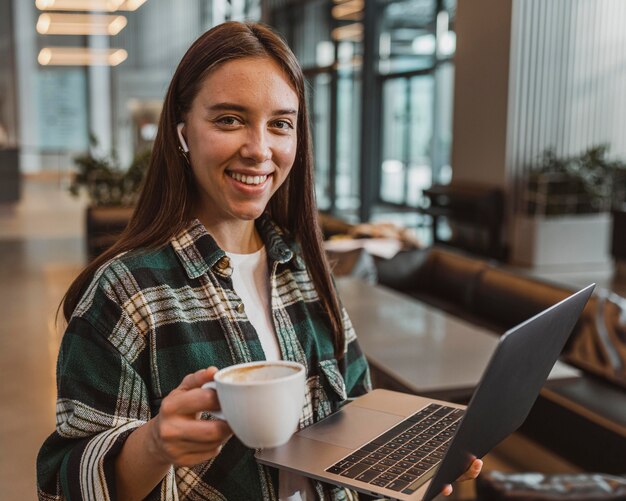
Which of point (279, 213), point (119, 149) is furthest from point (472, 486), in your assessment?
point (119, 149)

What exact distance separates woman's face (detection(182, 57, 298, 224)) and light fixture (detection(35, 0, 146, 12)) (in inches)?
392

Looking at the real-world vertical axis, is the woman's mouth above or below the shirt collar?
above

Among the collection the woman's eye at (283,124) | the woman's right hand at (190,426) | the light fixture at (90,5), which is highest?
the light fixture at (90,5)

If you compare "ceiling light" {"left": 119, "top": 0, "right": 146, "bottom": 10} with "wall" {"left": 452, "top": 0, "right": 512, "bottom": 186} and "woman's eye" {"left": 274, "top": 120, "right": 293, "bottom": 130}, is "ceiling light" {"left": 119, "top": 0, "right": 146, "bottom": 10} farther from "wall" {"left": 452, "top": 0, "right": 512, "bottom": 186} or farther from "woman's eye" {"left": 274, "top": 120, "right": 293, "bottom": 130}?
"woman's eye" {"left": 274, "top": 120, "right": 293, "bottom": 130}

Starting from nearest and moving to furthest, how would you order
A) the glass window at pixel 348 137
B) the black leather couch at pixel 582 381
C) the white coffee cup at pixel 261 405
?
the white coffee cup at pixel 261 405 → the black leather couch at pixel 582 381 → the glass window at pixel 348 137

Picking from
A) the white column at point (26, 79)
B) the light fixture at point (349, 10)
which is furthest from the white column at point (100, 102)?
the light fixture at point (349, 10)

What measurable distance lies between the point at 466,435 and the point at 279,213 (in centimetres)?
61

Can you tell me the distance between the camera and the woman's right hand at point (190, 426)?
0.87 m

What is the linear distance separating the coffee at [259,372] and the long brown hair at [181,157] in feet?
1.29

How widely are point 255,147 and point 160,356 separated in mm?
315

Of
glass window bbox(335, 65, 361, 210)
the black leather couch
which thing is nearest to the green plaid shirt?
the black leather couch

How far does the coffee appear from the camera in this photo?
88 centimetres

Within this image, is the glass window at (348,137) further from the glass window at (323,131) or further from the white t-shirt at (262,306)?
the white t-shirt at (262,306)

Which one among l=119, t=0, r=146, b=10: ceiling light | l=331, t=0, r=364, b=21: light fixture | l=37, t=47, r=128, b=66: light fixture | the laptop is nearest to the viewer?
the laptop
